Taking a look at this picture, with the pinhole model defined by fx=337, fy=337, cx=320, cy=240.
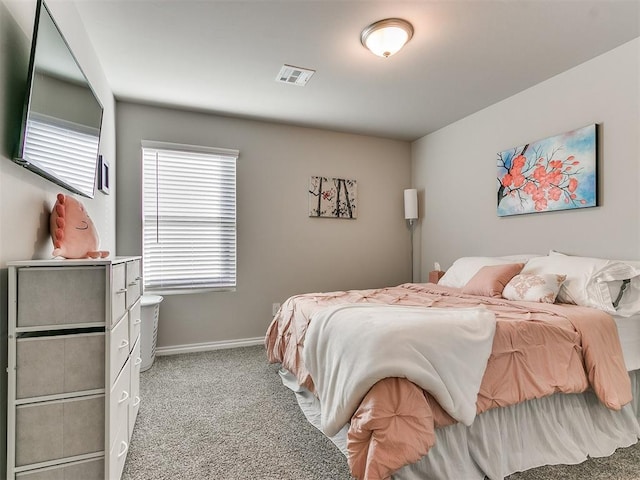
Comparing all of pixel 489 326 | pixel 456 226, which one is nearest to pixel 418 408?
pixel 489 326

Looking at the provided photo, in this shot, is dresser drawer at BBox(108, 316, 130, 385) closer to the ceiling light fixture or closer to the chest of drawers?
the chest of drawers

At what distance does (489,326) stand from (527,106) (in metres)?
2.36

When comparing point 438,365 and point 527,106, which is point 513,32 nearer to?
point 527,106

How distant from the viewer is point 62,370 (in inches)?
51.1

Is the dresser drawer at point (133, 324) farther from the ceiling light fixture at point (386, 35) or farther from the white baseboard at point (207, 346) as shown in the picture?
the ceiling light fixture at point (386, 35)

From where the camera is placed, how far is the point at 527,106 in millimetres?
3016

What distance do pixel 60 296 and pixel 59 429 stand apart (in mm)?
509

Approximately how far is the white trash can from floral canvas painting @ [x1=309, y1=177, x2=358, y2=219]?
6.39ft

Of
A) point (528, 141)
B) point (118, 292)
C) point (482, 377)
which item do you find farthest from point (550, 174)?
point (118, 292)

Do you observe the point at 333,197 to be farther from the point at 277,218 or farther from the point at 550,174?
the point at 550,174

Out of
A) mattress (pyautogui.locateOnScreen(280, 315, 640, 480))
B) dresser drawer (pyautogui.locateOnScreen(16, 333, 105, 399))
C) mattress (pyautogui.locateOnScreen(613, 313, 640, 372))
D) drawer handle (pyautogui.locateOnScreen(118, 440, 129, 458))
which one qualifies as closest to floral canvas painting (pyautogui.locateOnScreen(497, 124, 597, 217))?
mattress (pyautogui.locateOnScreen(613, 313, 640, 372))

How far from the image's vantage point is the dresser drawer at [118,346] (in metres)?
1.38

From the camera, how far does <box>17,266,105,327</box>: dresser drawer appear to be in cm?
125

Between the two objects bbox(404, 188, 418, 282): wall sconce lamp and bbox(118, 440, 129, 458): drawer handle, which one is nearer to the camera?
bbox(118, 440, 129, 458): drawer handle
